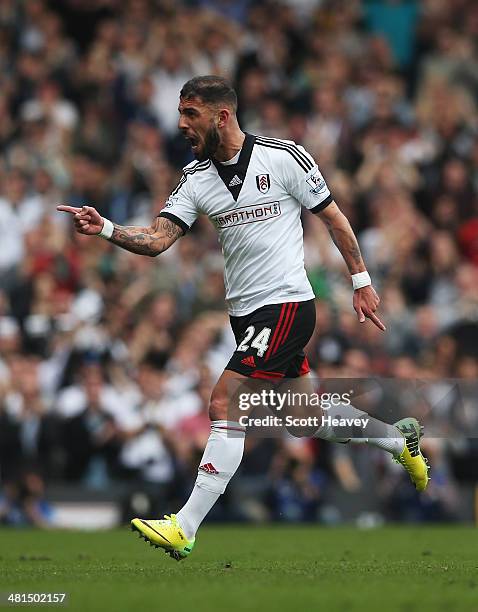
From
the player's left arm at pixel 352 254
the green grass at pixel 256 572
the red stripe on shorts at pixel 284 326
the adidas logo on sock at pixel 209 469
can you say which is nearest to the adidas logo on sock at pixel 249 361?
the red stripe on shorts at pixel 284 326

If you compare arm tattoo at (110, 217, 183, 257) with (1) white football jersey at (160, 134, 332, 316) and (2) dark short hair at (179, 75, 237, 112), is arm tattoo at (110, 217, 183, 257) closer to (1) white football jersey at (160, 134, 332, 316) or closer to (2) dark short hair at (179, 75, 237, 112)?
(1) white football jersey at (160, 134, 332, 316)

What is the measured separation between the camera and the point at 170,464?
1488 cm

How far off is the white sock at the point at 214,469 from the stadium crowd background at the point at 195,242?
6349 millimetres

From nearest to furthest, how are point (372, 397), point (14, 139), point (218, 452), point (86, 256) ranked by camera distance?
point (218, 452) < point (372, 397) < point (86, 256) < point (14, 139)

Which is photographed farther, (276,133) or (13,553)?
(276,133)

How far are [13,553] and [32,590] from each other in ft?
11.2

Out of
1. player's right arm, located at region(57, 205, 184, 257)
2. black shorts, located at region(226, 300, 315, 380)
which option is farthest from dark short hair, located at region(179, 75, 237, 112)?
black shorts, located at region(226, 300, 315, 380)

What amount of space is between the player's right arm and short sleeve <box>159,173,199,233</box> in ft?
0.11

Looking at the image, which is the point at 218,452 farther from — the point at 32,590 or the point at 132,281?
the point at 132,281

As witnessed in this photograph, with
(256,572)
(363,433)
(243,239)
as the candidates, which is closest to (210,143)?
(243,239)

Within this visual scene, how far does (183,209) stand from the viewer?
8758 millimetres

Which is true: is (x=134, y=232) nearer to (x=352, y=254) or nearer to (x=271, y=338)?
(x=271, y=338)

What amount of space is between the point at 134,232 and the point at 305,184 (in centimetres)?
113

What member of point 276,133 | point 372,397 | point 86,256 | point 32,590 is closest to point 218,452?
point 32,590
